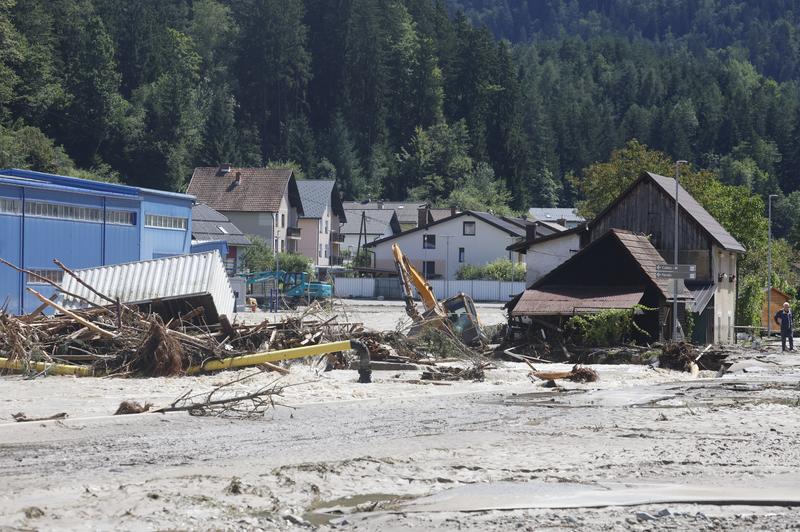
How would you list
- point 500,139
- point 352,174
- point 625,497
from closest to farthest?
point 625,497
point 352,174
point 500,139

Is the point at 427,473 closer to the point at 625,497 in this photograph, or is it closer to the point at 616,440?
the point at 625,497

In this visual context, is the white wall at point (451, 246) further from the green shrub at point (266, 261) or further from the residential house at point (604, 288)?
the residential house at point (604, 288)

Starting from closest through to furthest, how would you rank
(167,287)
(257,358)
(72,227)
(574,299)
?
(257,358) < (167,287) < (574,299) < (72,227)

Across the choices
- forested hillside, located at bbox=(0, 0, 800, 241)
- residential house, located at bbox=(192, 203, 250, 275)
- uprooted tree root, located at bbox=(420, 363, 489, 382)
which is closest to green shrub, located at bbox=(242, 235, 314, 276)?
residential house, located at bbox=(192, 203, 250, 275)

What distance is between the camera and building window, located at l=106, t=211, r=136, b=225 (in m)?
46.2

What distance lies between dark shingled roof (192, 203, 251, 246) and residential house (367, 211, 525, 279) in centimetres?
1741

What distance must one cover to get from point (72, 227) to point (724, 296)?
25282mm

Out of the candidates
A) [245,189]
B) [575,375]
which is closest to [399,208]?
[245,189]

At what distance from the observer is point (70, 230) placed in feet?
143

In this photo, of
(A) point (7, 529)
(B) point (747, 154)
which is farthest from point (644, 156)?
(B) point (747, 154)

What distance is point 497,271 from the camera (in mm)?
90812

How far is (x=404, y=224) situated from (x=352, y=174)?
78.9ft

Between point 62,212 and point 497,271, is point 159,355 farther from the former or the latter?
point 497,271

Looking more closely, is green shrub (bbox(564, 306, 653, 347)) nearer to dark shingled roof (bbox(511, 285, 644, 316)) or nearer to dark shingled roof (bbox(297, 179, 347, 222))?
dark shingled roof (bbox(511, 285, 644, 316))
